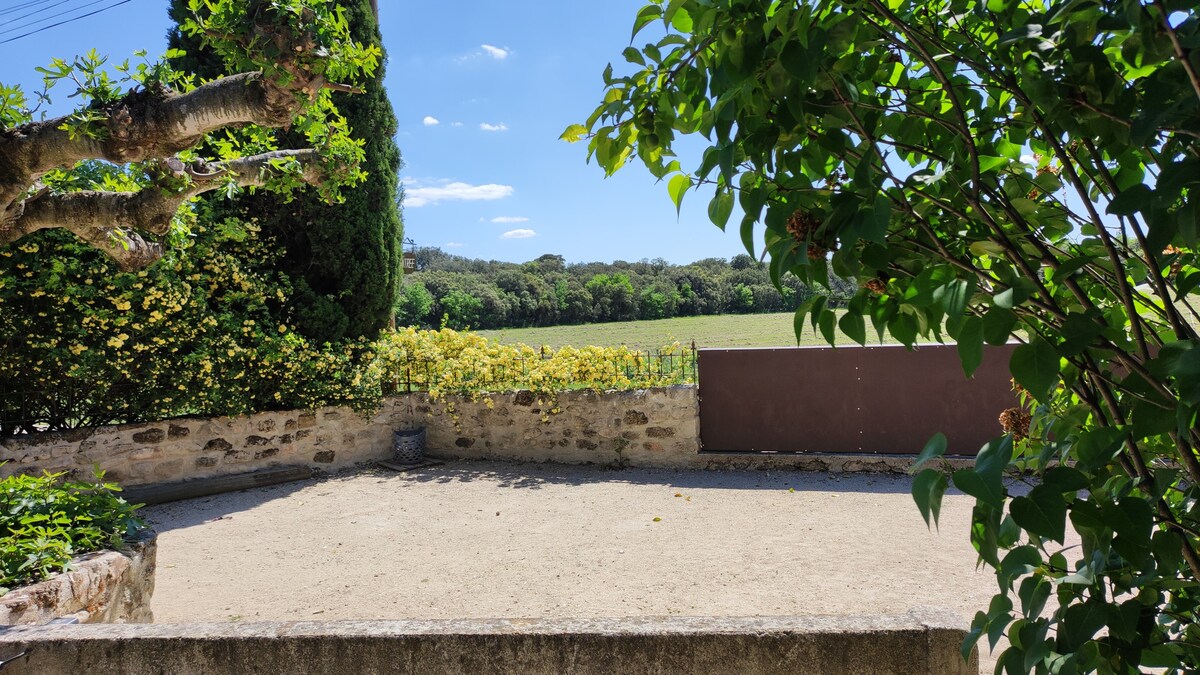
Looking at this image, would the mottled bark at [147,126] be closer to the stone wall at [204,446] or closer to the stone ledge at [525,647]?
the stone ledge at [525,647]

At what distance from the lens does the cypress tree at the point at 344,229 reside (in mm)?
7695

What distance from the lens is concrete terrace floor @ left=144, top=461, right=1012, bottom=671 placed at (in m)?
4.08

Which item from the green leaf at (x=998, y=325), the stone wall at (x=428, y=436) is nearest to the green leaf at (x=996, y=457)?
the green leaf at (x=998, y=325)

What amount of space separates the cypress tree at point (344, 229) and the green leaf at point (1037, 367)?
25.1ft

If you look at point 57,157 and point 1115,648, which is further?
point 57,157

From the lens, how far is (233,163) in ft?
14.6

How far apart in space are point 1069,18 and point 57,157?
4039mm

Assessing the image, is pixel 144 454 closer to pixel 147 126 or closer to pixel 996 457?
pixel 147 126

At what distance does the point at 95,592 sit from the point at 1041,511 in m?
3.41

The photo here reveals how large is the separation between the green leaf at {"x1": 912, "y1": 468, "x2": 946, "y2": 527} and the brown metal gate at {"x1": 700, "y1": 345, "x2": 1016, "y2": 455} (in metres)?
6.66

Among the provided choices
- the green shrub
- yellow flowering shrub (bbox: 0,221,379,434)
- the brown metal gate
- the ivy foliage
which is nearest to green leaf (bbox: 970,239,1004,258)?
the ivy foliage

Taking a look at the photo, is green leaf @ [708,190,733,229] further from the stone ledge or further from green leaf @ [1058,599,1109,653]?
the stone ledge

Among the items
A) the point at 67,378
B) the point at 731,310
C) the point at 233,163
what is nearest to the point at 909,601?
the point at 233,163

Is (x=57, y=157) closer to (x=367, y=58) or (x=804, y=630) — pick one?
(x=367, y=58)
